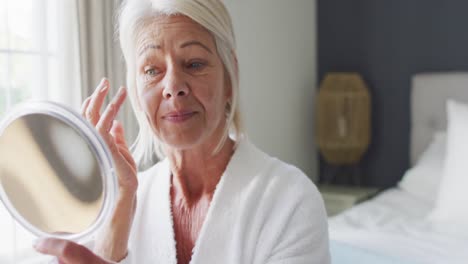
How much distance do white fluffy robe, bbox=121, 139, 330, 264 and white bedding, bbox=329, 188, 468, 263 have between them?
0.65 metres

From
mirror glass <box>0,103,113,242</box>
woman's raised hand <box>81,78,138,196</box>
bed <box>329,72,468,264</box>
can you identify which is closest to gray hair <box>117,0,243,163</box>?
woman's raised hand <box>81,78,138,196</box>

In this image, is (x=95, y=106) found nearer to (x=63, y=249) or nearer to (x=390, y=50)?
(x=63, y=249)

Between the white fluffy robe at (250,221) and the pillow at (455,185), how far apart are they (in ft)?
4.09

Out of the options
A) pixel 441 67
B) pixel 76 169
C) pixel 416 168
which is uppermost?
pixel 441 67

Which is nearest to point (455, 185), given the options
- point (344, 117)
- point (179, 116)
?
point (344, 117)

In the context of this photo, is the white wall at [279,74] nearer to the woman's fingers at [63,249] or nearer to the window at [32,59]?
the window at [32,59]

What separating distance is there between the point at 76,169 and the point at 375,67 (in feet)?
8.76

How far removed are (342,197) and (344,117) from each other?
49 cm

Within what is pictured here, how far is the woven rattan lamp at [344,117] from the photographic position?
2969mm

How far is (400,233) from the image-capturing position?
1.88 metres

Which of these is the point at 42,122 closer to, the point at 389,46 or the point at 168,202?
the point at 168,202

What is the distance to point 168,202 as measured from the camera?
1019 millimetres

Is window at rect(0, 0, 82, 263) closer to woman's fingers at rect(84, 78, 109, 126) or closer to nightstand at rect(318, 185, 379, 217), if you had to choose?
woman's fingers at rect(84, 78, 109, 126)

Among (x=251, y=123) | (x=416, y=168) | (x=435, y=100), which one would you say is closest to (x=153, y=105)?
(x=251, y=123)
